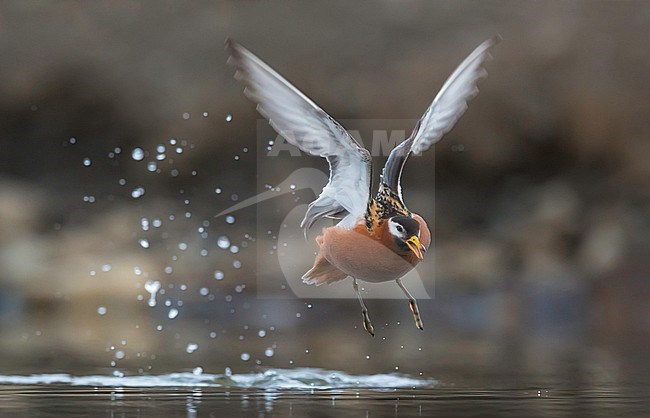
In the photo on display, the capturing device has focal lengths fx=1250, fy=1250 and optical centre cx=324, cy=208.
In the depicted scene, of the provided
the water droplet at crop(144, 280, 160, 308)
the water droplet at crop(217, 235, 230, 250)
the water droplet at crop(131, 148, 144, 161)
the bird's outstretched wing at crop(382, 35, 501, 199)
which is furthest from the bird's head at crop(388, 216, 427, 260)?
the water droplet at crop(131, 148, 144, 161)

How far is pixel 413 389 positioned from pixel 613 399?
0.78 m

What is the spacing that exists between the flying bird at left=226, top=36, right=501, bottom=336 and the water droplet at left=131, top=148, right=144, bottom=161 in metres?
3.91

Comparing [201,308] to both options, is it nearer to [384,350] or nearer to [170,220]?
[170,220]

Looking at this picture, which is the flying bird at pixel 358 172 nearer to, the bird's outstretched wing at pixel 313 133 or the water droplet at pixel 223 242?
the bird's outstretched wing at pixel 313 133

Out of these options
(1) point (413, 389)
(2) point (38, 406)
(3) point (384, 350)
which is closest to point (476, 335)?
(3) point (384, 350)

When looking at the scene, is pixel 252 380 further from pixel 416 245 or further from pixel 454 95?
pixel 454 95

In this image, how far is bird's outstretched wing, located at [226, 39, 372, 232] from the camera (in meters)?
4.25

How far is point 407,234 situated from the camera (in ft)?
13.9

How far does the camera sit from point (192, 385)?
4926 mm

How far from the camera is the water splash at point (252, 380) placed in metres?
4.88

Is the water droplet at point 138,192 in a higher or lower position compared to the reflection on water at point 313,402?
higher

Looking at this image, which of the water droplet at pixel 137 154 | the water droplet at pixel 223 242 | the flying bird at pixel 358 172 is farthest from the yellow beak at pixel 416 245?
the water droplet at pixel 137 154

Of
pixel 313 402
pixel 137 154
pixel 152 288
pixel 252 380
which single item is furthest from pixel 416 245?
pixel 137 154

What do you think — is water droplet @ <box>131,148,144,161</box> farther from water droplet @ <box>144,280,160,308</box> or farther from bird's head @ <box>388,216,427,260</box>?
bird's head @ <box>388,216,427,260</box>
